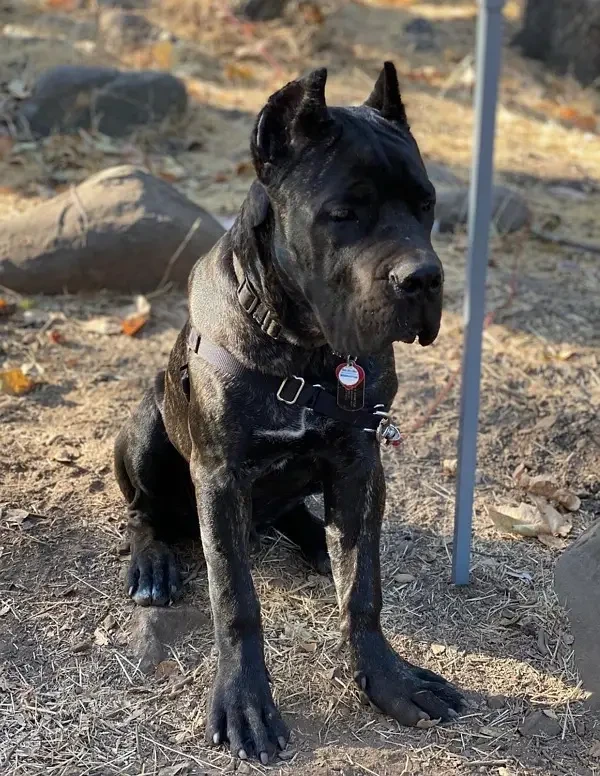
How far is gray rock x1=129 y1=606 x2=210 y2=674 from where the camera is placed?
311 centimetres

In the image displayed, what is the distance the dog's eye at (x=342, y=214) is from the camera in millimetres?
2498

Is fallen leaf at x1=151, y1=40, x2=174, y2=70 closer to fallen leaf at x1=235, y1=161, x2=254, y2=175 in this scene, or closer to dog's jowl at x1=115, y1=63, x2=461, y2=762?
fallen leaf at x1=235, y1=161, x2=254, y2=175

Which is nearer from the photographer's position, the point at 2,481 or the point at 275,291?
the point at 275,291

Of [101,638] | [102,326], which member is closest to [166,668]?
[101,638]

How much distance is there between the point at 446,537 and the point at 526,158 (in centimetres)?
532

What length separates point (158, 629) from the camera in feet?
10.5

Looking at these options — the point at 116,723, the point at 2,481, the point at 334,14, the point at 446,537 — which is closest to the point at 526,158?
the point at 334,14

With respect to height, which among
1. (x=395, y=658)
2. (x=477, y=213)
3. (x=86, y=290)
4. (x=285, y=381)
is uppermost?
(x=477, y=213)

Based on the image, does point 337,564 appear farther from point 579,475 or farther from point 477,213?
point 579,475

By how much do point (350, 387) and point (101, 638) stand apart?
118 cm

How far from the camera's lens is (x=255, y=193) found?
2.76 m

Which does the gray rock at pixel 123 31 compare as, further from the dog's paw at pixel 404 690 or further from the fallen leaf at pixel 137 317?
the dog's paw at pixel 404 690

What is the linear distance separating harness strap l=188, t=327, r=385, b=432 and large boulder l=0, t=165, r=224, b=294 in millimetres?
2803

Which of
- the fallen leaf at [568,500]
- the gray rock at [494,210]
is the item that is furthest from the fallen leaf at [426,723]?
the gray rock at [494,210]
